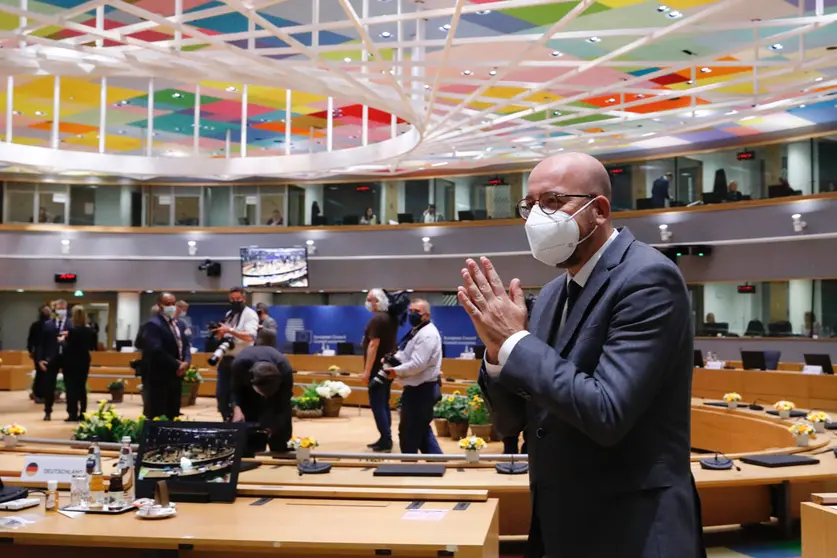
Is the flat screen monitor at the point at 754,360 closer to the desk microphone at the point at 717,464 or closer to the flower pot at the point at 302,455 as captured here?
the desk microphone at the point at 717,464

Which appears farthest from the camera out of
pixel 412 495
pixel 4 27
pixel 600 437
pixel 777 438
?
pixel 4 27

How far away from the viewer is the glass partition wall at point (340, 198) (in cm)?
1845

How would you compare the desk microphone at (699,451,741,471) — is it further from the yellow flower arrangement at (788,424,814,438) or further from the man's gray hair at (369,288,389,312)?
the man's gray hair at (369,288,389,312)

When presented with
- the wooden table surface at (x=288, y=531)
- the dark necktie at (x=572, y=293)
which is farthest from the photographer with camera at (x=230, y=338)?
the dark necktie at (x=572, y=293)

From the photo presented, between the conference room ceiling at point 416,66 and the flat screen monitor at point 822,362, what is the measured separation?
11.6ft

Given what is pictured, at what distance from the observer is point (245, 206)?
22.4m

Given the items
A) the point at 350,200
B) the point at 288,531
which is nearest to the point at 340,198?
the point at 350,200

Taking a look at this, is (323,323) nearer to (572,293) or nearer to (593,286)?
(572,293)

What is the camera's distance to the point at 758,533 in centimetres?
586

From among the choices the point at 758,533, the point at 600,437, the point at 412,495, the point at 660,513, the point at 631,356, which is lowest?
the point at 758,533

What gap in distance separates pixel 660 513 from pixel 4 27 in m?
12.9

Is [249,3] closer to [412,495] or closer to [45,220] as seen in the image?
[412,495]

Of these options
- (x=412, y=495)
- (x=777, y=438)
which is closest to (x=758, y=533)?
(x=777, y=438)

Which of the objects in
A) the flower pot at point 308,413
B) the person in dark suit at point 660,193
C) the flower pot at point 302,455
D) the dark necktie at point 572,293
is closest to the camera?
the dark necktie at point 572,293
